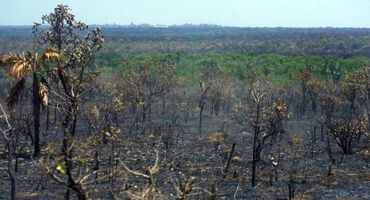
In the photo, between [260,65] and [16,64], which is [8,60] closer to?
[16,64]

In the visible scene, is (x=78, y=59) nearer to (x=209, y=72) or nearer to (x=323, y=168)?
(x=323, y=168)

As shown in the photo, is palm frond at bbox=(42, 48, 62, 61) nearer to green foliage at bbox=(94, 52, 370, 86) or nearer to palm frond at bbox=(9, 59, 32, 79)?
palm frond at bbox=(9, 59, 32, 79)

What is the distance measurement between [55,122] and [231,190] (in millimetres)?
18781

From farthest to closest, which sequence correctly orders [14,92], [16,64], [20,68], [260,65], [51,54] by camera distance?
[260,65], [14,92], [51,54], [16,64], [20,68]

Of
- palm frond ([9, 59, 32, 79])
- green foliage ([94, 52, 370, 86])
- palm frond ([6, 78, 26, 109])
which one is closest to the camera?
palm frond ([9, 59, 32, 79])

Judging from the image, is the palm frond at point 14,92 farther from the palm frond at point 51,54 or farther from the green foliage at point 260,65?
the green foliage at point 260,65

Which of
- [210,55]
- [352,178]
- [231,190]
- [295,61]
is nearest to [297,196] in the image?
[231,190]

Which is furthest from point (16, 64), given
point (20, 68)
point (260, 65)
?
point (260, 65)

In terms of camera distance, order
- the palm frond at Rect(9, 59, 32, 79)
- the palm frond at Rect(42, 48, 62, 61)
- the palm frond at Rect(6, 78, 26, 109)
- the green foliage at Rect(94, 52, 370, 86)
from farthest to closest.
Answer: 1. the green foliage at Rect(94, 52, 370, 86)
2. the palm frond at Rect(6, 78, 26, 109)
3. the palm frond at Rect(42, 48, 62, 61)
4. the palm frond at Rect(9, 59, 32, 79)

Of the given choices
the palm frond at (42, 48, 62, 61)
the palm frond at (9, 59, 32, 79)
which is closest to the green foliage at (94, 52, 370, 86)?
the palm frond at (42, 48, 62, 61)

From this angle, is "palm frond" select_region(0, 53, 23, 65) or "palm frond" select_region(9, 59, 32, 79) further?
"palm frond" select_region(0, 53, 23, 65)

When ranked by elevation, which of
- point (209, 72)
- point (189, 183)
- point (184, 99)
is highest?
point (189, 183)

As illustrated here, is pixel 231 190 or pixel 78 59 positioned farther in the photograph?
pixel 231 190

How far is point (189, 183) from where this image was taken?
5.49m
